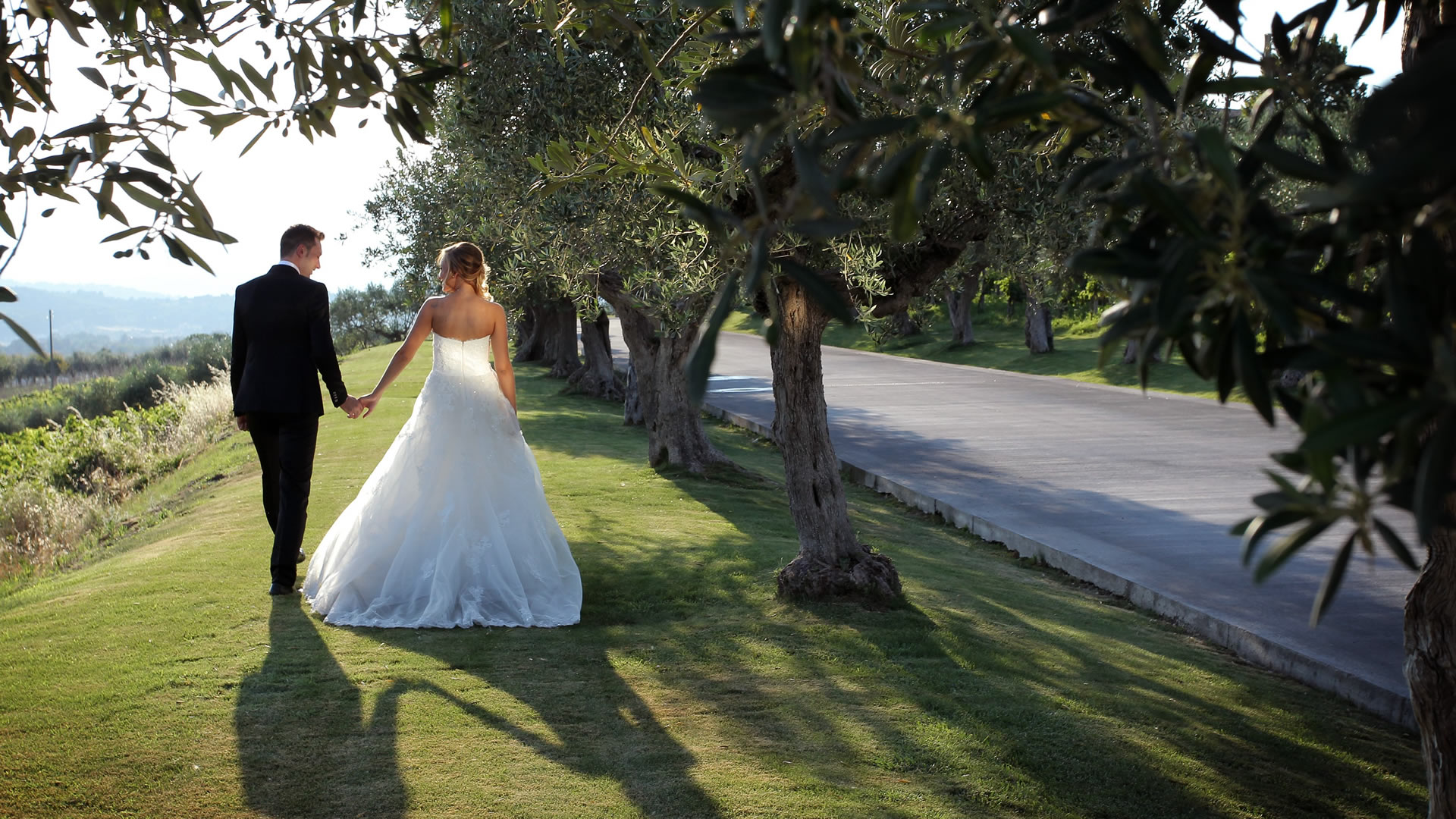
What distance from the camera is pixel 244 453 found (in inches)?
650

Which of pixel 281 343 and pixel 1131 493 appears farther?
pixel 1131 493

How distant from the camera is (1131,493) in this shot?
13445 millimetres

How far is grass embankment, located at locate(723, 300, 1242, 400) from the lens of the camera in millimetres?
27234

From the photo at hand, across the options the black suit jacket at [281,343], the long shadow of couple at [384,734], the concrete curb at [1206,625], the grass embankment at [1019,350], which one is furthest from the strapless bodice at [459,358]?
the grass embankment at [1019,350]

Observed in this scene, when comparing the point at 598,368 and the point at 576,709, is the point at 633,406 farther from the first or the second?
the point at 576,709

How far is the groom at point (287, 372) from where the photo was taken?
7.09 metres

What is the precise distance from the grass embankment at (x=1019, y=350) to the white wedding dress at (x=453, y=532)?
13813mm

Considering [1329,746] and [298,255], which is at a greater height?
[298,255]

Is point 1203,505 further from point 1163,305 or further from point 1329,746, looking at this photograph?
point 1163,305

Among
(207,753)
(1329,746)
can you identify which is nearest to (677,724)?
(207,753)

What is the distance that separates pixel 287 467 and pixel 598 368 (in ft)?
65.2

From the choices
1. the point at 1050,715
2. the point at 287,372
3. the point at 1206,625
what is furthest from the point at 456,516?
the point at 1206,625

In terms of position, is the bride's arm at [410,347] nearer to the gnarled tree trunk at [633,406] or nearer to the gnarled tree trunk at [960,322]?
the gnarled tree trunk at [633,406]

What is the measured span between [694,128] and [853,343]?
4203 centimetres
